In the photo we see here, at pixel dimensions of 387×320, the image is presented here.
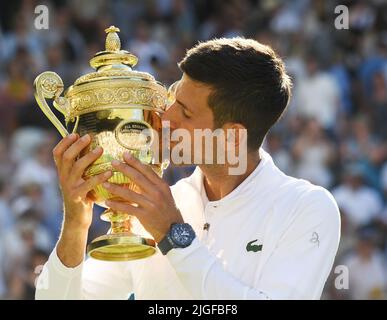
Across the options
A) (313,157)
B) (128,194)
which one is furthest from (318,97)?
(128,194)

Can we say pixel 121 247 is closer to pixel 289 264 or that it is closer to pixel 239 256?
pixel 239 256

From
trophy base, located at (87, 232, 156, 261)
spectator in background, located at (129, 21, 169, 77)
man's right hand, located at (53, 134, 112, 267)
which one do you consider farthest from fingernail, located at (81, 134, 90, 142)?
spectator in background, located at (129, 21, 169, 77)

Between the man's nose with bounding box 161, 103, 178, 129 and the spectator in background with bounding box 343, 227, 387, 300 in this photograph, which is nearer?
the man's nose with bounding box 161, 103, 178, 129

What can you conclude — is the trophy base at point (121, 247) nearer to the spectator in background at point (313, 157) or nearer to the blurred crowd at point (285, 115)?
the blurred crowd at point (285, 115)

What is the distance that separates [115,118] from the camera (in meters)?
4.20

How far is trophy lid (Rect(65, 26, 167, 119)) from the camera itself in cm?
423

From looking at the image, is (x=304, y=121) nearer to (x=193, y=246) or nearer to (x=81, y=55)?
(x=81, y=55)

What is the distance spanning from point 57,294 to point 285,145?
666cm

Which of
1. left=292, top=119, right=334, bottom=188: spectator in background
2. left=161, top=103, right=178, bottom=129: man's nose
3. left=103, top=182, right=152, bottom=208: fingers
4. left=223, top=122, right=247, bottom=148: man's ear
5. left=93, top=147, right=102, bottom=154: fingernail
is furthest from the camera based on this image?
left=292, top=119, right=334, bottom=188: spectator in background

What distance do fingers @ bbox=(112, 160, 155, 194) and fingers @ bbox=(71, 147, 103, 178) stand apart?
0.09 m

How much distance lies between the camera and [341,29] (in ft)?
39.8

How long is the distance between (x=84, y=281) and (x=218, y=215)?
61cm

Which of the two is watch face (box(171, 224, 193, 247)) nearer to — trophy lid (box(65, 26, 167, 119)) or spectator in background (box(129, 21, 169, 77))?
trophy lid (box(65, 26, 167, 119))
